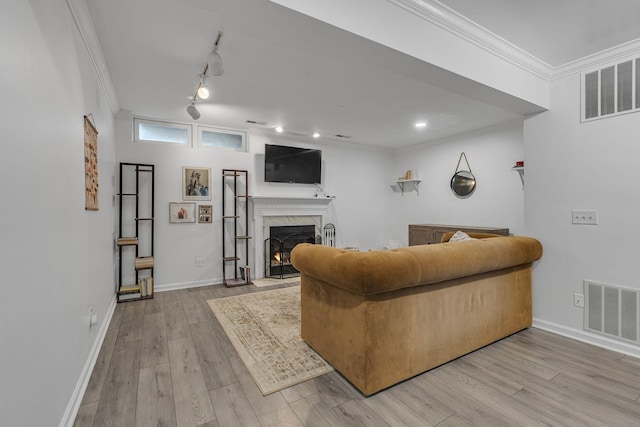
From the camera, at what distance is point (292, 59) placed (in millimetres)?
2674

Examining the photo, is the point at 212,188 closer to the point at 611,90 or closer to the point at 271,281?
the point at 271,281

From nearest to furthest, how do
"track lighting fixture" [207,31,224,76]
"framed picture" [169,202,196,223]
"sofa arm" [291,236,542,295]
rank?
"sofa arm" [291,236,542,295], "track lighting fixture" [207,31,224,76], "framed picture" [169,202,196,223]

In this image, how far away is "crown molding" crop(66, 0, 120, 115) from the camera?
186 centimetres

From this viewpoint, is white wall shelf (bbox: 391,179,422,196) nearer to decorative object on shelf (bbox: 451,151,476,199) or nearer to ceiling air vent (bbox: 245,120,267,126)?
decorative object on shelf (bbox: 451,151,476,199)

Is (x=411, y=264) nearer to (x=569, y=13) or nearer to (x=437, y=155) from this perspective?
(x=569, y=13)

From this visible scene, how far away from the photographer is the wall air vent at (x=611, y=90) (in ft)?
7.93

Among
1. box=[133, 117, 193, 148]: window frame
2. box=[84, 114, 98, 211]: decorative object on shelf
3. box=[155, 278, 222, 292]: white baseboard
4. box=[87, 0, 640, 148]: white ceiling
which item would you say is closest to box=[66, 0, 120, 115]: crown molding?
box=[87, 0, 640, 148]: white ceiling

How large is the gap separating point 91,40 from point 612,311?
4.68 metres

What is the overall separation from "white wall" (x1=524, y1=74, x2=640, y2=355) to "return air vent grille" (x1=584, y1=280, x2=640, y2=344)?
0.21 ft

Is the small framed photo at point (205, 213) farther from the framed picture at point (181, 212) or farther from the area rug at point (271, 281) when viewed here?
the area rug at point (271, 281)

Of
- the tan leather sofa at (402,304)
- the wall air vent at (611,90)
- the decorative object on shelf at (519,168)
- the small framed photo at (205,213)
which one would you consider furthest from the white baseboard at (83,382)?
the decorative object on shelf at (519,168)

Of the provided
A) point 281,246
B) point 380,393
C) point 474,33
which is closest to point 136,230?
point 281,246

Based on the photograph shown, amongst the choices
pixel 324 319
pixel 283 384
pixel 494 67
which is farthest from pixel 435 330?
pixel 494 67

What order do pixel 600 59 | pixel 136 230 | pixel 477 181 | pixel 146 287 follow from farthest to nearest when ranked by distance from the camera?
1. pixel 477 181
2. pixel 136 230
3. pixel 146 287
4. pixel 600 59
